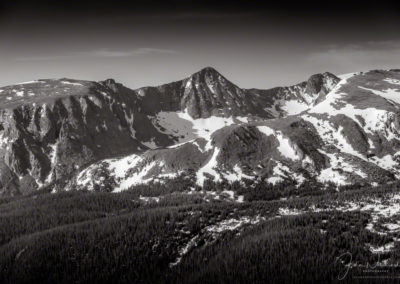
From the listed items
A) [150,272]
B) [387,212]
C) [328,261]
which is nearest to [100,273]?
[150,272]

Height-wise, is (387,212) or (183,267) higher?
(387,212)

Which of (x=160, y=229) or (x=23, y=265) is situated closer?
(x=23, y=265)

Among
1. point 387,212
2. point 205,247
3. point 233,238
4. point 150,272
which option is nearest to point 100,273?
point 150,272

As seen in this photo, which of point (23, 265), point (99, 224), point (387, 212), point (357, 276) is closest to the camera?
point (357, 276)

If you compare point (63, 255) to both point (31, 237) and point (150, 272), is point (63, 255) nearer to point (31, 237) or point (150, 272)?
point (31, 237)

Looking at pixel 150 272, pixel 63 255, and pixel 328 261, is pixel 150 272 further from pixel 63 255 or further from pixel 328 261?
pixel 328 261

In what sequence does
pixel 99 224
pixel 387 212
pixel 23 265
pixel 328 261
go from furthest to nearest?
pixel 99 224 < pixel 387 212 < pixel 23 265 < pixel 328 261

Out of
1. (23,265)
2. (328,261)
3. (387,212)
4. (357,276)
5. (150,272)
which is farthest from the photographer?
(387,212)

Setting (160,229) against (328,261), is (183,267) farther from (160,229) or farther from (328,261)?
(328,261)

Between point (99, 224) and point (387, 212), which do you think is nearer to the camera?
point (387, 212)
